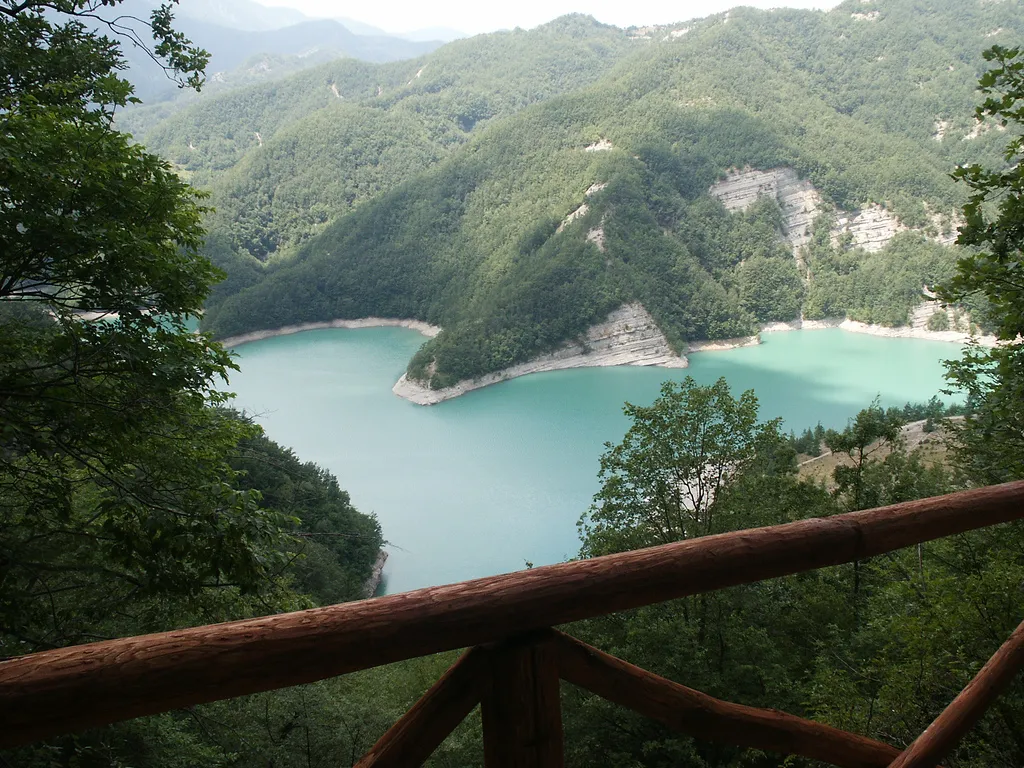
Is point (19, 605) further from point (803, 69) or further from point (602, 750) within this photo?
point (803, 69)

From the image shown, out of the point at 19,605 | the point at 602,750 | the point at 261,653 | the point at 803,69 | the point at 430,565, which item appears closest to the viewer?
the point at 261,653

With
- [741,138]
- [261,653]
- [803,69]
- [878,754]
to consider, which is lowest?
[878,754]

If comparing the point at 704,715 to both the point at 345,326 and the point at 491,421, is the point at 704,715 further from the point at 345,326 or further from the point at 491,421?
the point at 345,326

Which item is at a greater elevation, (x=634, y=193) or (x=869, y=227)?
(x=634, y=193)

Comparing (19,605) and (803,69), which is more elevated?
(803,69)

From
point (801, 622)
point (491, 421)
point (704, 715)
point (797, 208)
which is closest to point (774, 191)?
point (797, 208)

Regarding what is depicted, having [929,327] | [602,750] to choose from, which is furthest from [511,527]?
[929,327]

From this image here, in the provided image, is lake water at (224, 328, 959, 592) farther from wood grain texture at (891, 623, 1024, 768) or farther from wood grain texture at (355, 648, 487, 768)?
wood grain texture at (355, 648, 487, 768)
